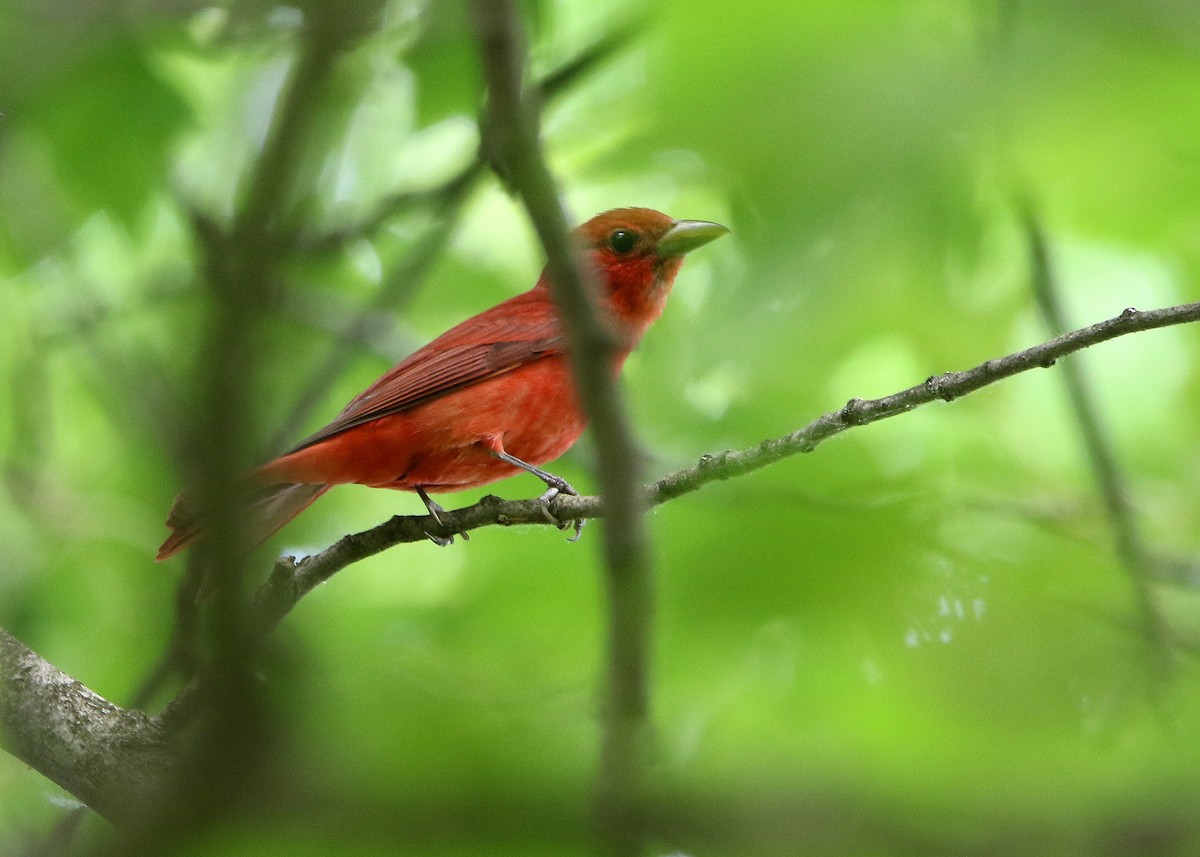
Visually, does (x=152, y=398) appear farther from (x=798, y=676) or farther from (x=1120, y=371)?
(x=1120, y=371)

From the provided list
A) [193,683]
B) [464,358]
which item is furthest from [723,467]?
[464,358]

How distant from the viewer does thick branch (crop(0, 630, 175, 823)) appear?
346 centimetres

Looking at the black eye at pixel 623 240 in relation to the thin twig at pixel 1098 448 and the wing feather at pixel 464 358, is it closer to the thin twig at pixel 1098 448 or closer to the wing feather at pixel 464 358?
the wing feather at pixel 464 358

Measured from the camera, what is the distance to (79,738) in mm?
3562

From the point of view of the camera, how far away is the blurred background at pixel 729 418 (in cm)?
192

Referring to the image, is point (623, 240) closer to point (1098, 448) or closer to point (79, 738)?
point (1098, 448)

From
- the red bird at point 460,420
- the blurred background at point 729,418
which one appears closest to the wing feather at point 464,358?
the red bird at point 460,420

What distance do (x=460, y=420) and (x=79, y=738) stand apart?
2.07m

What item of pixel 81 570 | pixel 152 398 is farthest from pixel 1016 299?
pixel 81 570

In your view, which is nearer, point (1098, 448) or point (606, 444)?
point (606, 444)

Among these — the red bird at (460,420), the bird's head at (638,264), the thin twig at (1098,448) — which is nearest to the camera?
the thin twig at (1098,448)

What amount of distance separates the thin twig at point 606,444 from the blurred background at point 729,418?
0.25 ft

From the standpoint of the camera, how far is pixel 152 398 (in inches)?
101

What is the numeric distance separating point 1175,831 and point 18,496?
5.18 meters
